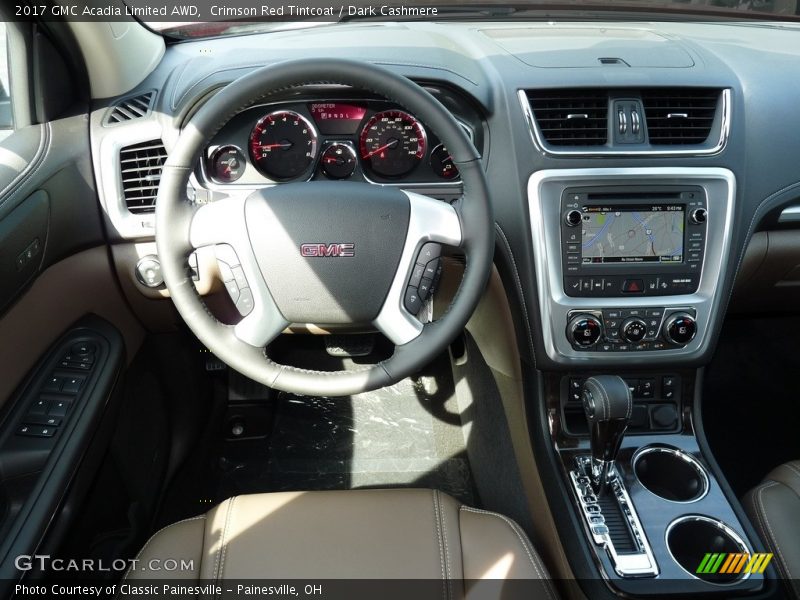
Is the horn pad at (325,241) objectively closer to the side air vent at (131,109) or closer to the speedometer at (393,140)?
the speedometer at (393,140)

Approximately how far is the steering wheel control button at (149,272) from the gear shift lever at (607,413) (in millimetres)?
1093

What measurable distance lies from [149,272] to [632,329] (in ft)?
4.00

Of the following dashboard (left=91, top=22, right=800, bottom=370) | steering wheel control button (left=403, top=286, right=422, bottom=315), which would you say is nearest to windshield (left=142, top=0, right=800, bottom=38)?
dashboard (left=91, top=22, right=800, bottom=370)

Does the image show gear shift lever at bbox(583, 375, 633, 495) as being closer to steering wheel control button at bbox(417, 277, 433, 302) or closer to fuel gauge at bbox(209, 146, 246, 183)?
steering wheel control button at bbox(417, 277, 433, 302)

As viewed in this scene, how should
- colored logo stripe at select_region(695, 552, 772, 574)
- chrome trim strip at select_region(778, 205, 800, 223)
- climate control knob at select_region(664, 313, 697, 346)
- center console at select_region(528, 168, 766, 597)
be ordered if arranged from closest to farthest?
1. colored logo stripe at select_region(695, 552, 772, 574)
2. center console at select_region(528, 168, 766, 597)
3. climate control knob at select_region(664, 313, 697, 346)
4. chrome trim strip at select_region(778, 205, 800, 223)

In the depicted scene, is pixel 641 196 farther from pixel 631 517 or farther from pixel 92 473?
pixel 92 473

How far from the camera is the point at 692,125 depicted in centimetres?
160

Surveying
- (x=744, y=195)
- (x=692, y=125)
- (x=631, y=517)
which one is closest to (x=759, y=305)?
(x=744, y=195)

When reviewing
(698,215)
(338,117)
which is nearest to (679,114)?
(698,215)

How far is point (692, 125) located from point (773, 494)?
2.88 ft

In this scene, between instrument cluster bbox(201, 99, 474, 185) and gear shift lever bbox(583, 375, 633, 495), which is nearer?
gear shift lever bbox(583, 375, 633, 495)

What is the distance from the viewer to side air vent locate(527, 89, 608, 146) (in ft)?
5.09

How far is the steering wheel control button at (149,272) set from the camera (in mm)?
1679

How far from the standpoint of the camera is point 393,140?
155 cm
